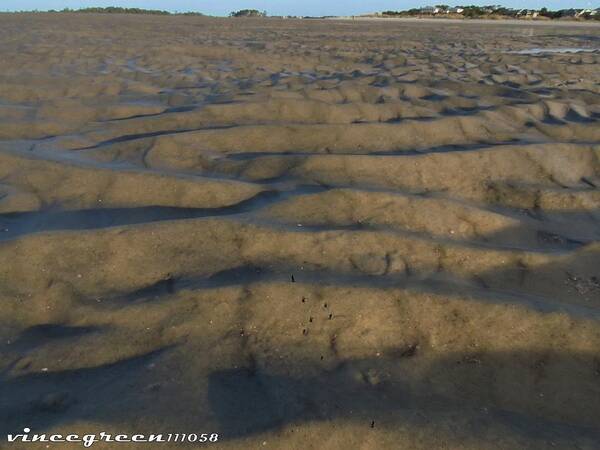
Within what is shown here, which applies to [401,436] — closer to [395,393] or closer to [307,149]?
[395,393]

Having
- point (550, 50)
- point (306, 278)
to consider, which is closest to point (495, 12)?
point (550, 50)

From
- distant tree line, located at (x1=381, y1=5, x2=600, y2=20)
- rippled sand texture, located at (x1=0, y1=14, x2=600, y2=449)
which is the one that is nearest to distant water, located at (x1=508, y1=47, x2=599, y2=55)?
rippled sand texture, located at (x1=0, y1=14, x2=600, y2=449)

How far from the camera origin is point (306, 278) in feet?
6.09

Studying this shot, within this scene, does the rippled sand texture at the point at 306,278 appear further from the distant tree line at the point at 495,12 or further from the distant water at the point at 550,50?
the distant tree line at the point at 495,12

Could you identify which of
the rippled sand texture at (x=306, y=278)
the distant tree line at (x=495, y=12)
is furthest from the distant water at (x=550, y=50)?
the distant tree line at (x=495, y=12)

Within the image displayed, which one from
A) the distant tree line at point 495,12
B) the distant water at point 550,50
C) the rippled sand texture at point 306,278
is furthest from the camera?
the distant tree line at point 495,12

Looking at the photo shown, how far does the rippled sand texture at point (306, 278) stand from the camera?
53.0 inches

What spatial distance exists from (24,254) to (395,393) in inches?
60.4

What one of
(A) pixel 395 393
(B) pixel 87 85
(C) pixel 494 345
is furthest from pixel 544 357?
(B) pixel 87 85

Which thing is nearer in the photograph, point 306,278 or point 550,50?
point 306,278

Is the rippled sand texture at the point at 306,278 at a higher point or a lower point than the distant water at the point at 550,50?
higher

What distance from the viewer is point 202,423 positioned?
128cm

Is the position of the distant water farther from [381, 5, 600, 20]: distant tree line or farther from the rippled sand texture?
[381, 5, 600, 20]: distant tree line

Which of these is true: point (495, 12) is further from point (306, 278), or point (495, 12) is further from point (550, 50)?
point (306, 278)
